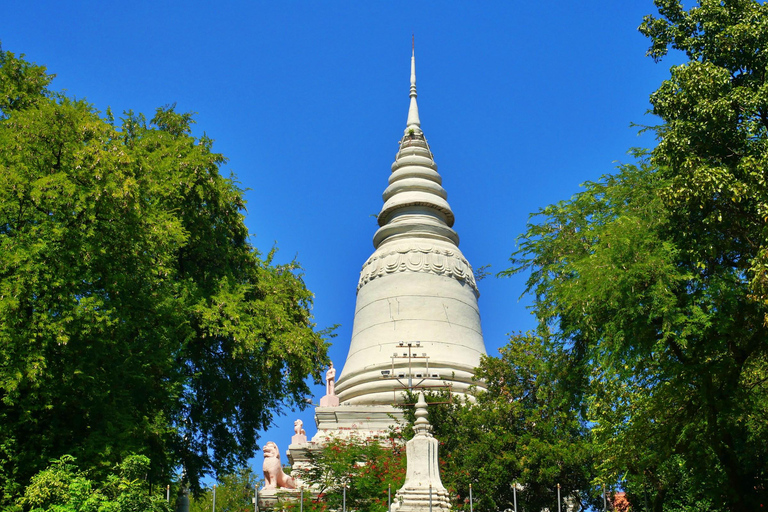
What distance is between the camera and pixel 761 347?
11680 millimetres

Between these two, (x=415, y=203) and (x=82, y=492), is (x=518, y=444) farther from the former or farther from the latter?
(x=415, y=203)

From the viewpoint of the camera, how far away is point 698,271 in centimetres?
1259

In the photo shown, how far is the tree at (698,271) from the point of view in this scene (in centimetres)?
1117

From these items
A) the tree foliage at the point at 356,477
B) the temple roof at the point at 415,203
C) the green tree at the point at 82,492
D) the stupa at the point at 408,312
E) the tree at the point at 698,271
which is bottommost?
the green tree at the point at 82,492

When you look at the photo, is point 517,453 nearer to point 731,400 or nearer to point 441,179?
point 731,400

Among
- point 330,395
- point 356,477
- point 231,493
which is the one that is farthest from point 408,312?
point 356,477

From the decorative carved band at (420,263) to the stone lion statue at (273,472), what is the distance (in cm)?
1188

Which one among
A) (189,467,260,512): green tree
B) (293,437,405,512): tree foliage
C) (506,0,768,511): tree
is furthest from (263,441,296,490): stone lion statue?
(506,0,768,511): tree

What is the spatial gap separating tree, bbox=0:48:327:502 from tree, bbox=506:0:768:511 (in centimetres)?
720

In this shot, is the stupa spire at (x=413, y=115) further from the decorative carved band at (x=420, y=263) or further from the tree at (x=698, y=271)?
the tree at (x=698, y=271)

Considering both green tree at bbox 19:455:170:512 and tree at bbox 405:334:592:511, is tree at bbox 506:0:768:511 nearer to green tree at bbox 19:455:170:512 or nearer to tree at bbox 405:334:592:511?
tree at bbox 405:334:592:511

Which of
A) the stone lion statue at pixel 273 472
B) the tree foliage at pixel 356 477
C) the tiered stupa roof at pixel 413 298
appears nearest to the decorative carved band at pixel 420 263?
the tiered stupa roof at pixel 413 298

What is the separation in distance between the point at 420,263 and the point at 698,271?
17532 mm

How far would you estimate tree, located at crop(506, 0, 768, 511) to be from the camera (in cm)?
1117
